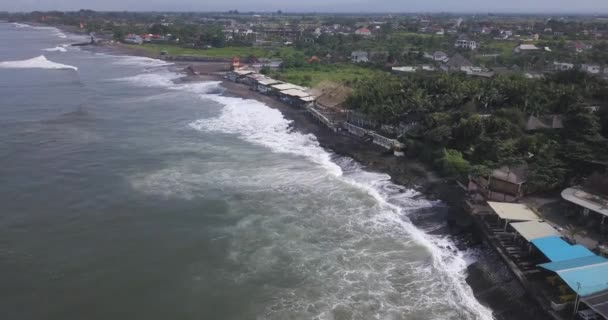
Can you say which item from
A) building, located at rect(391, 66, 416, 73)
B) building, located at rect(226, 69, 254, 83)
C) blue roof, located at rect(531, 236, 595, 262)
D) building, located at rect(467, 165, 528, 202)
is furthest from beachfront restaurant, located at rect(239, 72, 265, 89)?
blue roof, located at rect(531, 236, 595, 262)

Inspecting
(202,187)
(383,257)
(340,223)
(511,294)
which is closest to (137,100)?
(202,187)

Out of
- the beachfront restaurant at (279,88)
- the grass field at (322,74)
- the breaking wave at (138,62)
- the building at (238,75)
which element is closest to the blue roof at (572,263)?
the beachfront restaurant at (279,88)

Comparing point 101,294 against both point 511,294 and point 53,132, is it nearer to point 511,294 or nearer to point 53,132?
point 511,294

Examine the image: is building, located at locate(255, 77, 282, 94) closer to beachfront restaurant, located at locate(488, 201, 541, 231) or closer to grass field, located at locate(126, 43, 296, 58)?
grass field, located at locate(126, 43, 296, 58)

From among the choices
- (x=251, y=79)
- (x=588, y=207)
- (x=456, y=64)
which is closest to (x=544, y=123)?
(x=588, y=207)

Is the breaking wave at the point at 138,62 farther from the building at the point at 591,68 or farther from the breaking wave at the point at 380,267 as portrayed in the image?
the building at the point at 591,68
